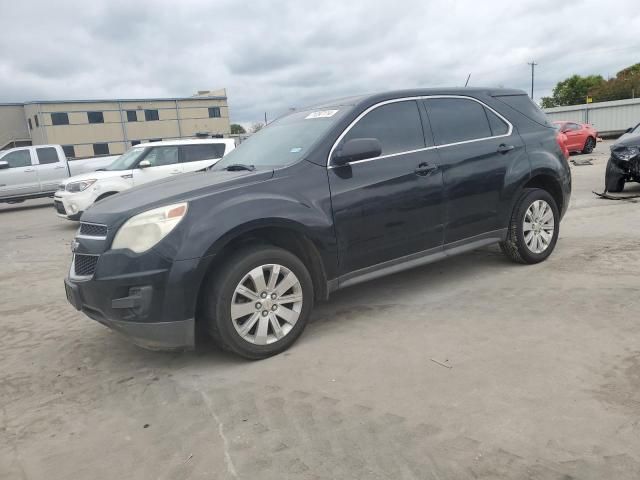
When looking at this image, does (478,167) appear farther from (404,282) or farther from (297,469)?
(297,469)

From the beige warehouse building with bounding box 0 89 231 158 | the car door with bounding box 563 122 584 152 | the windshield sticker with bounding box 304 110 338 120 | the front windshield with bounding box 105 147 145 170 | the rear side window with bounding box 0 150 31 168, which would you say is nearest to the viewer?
the windshield sticker with bounding box 304 110 338 120

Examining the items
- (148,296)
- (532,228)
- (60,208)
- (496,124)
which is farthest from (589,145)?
(148,296)

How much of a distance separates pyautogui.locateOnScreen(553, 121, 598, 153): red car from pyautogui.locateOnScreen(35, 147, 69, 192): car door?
59.2 feet

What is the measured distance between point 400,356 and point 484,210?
1968mm

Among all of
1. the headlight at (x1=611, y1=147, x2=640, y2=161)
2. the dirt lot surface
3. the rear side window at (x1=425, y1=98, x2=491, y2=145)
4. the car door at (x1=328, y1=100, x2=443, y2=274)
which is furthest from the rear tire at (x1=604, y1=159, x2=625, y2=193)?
the car door at (x1=328, y1=100, x2=443, y2=274)

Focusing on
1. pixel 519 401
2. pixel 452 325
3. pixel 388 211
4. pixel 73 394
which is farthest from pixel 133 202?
pixel 519 401

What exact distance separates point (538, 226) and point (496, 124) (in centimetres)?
114

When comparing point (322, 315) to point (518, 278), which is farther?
point (518, 278)

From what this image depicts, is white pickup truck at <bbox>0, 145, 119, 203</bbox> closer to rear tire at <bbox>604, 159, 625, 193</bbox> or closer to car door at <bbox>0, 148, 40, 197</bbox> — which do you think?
car door at <bbox>0, 148, 40, 197</bbox>

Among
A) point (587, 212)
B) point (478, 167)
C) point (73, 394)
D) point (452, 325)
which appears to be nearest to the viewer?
point (73, 394)

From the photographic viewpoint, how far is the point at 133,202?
3.62m

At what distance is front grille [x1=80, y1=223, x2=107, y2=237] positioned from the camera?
11.4ft

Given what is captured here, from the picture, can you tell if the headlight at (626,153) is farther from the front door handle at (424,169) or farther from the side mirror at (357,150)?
the side mirror at (357,150)

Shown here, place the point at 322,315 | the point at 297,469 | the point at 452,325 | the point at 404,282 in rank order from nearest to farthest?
the point at 297,469, the point at 452,325, the point at 322,315, the point at 404,282
